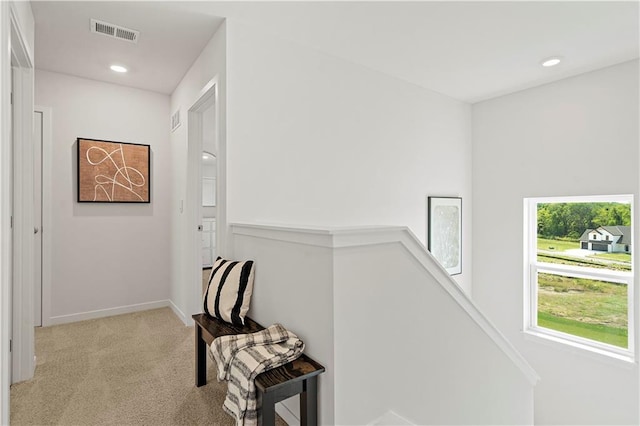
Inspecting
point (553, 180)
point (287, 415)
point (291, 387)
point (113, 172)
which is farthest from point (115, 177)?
point (553, 180)

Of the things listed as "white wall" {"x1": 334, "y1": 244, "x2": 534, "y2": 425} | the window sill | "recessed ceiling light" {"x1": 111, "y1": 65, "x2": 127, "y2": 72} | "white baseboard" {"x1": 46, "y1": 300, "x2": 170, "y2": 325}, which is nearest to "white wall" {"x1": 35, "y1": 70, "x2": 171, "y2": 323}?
"white baseboard" {"x1": 46, "y1": 300, "x2": 170, "y2": 325}

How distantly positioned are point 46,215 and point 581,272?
5194mm

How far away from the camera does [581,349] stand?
130 inches

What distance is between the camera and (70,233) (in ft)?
10.6

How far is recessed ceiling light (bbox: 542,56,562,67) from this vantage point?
2.97 metres

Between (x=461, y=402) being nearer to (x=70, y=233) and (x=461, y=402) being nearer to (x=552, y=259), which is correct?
(x=552, y=259)

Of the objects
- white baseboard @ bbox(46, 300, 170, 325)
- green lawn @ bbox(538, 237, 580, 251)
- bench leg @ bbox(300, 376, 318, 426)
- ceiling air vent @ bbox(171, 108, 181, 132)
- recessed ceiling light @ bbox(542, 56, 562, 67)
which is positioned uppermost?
recessed ceiling light @ bbox(542, 56, 562, 67)

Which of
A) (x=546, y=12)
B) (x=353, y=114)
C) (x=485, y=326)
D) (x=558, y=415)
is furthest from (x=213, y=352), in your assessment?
(x=558, y=415)

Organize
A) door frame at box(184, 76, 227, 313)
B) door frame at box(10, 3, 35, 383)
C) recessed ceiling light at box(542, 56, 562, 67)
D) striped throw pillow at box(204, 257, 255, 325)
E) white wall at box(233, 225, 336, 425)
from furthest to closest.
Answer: door frame at box(184, 76, 227, 313) → recessed ceiling light at box(542, 56, 562, 67) → door frame at box(10, 3, 35, 383) → striped throw pillow at box(204, 257, 255, 325) → white wall at box(233, 225, 336, 425)

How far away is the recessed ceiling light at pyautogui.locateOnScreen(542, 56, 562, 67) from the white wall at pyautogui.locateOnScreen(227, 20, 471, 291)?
1.08m

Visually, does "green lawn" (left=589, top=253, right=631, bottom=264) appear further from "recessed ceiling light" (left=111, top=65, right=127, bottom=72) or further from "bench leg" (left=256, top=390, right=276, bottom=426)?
"recessed ceiling light" (left=111, top=65, right=127, bottom=72)

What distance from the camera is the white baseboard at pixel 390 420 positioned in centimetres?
153

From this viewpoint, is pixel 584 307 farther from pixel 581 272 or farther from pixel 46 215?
pixel 46 215

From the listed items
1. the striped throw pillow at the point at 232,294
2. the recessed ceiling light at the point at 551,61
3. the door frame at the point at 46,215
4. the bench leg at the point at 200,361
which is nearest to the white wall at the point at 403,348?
the striped throw pillow at the point at 232,294
